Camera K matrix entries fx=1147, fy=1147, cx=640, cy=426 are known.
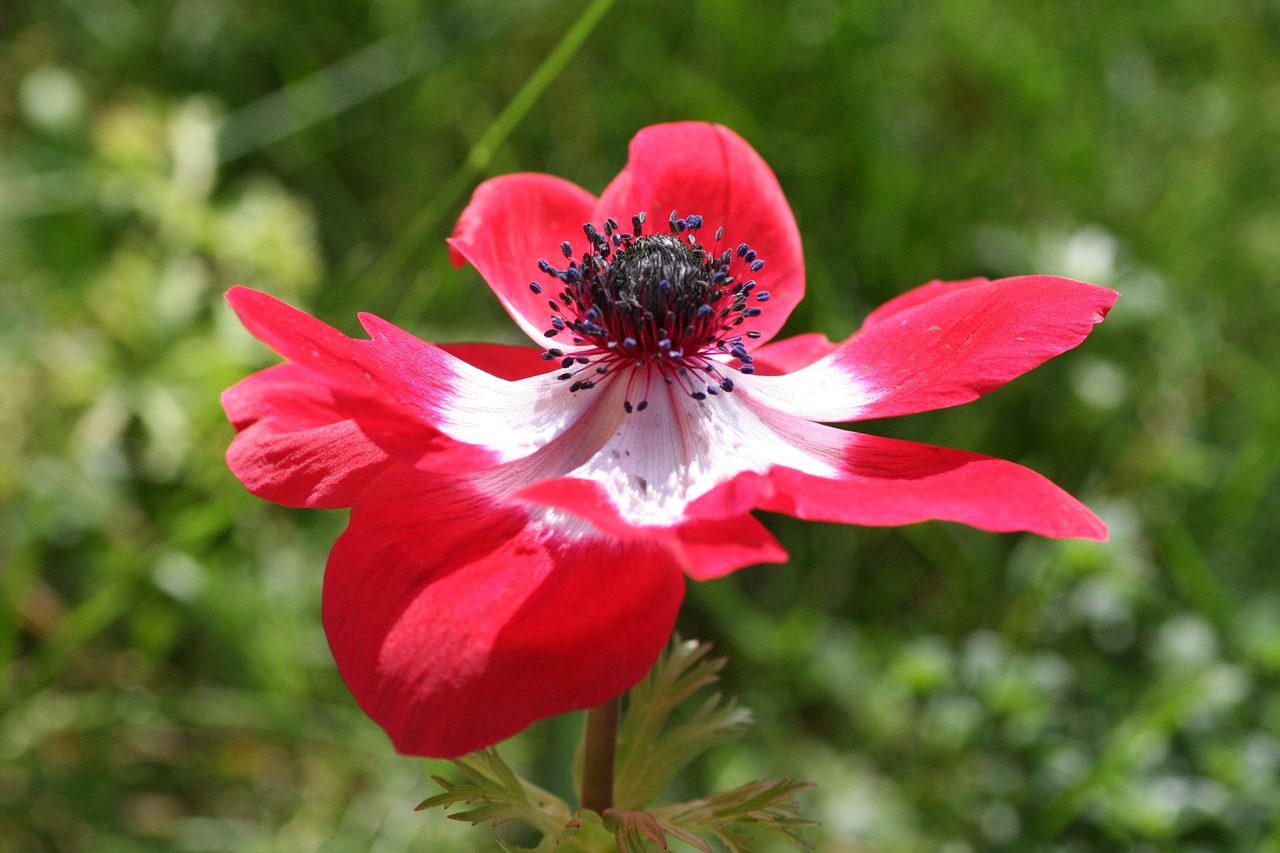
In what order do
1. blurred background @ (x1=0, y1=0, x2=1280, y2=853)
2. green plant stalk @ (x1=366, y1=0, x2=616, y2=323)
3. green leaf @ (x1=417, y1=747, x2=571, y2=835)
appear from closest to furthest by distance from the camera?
green leaf @ (x1=417, y1=747, x2=571, y2=835)
green plant stalk @ (x1=366, y1=0, x2=616, y2=323)
blurred background @ (x1=0, y1=0, x2=1280, y2=853)

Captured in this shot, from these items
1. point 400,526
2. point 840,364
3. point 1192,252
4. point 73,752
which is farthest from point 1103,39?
point 73,752

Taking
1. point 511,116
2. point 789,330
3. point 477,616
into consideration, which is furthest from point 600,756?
point 789,330

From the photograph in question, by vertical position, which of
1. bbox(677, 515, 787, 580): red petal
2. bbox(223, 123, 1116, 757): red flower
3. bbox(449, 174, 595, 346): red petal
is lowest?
bbox(677, 515, 787, 580): red petal

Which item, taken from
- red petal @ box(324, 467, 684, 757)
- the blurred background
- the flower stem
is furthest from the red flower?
the blurred background

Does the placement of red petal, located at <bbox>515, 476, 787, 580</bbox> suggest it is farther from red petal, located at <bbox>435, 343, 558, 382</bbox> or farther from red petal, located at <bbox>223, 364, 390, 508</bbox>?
red petal, located at <bbox>435, 343, 558, 382</bbox>

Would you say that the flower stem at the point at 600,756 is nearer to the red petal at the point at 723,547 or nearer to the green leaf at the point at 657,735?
the green leaf at the point at 657,735

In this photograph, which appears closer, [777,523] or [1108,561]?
[1108,561]

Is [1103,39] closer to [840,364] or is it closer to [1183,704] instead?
[1183,704]
